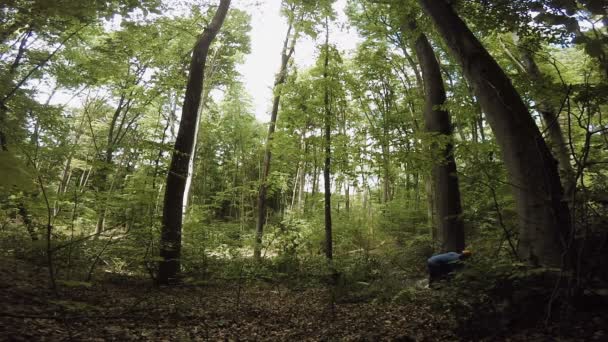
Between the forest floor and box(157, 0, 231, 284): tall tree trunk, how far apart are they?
0.62 meters

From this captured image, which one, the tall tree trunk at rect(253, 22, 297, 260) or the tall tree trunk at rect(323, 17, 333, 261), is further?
the tall tree trunk at rect(253, 22, 297, 260)

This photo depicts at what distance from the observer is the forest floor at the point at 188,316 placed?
368 centimetres

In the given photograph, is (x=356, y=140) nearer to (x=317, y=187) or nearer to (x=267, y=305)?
(x=267, y=305)

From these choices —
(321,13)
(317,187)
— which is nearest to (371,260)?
(321,13)

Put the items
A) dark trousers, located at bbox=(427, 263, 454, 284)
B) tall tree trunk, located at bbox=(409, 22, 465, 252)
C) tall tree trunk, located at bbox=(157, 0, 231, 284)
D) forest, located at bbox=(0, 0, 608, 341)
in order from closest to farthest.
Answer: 1. forest, located at bbox=(0, 0, 608, 341)
2. dark trousers, located at bbox=(427, 263, 454, 284)
3. tall tree trunk, located at bbox=(409, 22, 465, 252)
4. tall tree trunk, located at bbox=(157, 0, 231, 284)

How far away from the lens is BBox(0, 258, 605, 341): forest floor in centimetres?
368

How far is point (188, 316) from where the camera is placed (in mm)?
5277

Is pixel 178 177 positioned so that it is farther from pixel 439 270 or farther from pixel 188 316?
pixel 439 270

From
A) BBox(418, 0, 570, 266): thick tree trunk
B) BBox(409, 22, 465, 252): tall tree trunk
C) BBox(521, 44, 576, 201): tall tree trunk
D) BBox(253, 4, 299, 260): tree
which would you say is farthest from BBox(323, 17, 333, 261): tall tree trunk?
BBox(418, 0, 570, 266): thick tree trunk

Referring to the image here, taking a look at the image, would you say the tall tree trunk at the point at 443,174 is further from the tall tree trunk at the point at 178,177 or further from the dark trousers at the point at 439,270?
the tall tree trunk at the point at 178,177

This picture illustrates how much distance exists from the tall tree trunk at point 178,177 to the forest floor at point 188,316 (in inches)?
24.5

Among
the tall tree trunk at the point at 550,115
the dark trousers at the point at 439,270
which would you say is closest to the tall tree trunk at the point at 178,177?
the dark trousers at the point at 439,270

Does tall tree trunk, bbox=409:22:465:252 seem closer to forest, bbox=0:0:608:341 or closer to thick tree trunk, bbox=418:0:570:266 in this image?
forest, bbox=0:0:608:341

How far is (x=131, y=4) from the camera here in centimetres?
505
